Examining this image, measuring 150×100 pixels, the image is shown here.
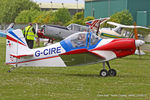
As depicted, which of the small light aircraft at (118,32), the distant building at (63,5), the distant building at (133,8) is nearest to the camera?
the small light aircraft at (118,32)

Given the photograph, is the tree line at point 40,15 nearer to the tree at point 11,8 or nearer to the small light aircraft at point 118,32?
the tree at point 11,8

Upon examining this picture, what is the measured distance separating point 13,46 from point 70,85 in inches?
122

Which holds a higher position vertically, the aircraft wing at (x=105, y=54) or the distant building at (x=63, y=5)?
the aircraft wing at (x=105, y=54)

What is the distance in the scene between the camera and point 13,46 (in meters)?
14.2

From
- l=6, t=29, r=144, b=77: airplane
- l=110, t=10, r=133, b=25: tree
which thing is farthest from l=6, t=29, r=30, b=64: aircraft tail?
l=110, t=10, r=133, b=25: tree

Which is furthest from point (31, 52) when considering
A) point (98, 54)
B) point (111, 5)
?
point (111, 5)

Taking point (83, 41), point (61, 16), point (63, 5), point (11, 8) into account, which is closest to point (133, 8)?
point (61, 16)

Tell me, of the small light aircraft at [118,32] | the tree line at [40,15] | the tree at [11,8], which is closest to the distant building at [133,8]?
the tree line at [40,15]

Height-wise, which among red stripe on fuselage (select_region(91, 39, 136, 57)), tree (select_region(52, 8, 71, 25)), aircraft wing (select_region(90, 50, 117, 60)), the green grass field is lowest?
tree (select_region(52, 8, 71, 25))

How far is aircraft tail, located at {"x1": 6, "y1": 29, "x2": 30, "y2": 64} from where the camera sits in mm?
14133

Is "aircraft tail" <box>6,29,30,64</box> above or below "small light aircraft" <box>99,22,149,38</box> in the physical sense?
above

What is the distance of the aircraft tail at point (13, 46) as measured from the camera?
1413 cm

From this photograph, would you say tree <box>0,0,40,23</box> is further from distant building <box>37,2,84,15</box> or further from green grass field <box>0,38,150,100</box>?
green grass field <box>0,38,150,100</box>

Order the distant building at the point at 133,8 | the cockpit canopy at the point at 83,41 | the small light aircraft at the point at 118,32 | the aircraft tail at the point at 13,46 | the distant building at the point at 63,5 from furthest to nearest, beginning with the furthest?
the distant building at the point at 63,5 < the distant building at the point at 133,8 < the small light aircraft at the point at 118,32 < the aircraft tail at the point at 13,46 < the cockpit canopy at the point at 83,41
